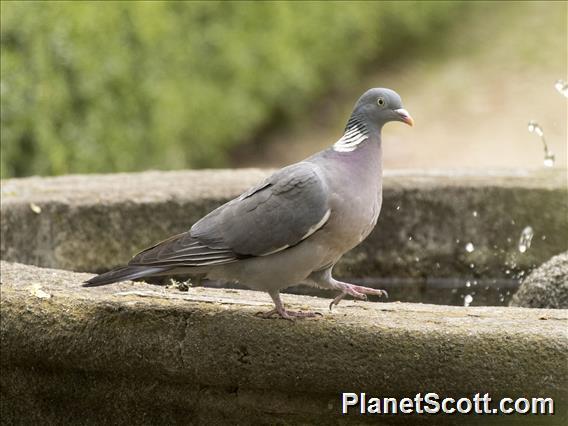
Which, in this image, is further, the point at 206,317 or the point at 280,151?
the point at 280,151

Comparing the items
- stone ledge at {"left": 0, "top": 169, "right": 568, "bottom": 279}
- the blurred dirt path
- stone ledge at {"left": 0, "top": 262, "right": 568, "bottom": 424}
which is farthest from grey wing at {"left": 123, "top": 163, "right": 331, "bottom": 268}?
the blurred dirt path

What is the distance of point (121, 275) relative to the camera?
3.05 m

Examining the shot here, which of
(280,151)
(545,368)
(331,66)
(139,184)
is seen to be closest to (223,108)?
(280,151)

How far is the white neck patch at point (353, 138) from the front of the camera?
314 cm

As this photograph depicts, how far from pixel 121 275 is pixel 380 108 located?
33.1 inches

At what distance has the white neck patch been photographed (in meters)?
3.14

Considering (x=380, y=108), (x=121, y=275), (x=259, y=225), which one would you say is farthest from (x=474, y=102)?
(x=121, y=275)

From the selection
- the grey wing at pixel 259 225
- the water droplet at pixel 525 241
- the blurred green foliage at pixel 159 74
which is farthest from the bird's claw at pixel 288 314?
the blurred green foliage at pixel 159 74

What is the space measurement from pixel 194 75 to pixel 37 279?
5073mm

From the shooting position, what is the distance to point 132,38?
23.4 feet

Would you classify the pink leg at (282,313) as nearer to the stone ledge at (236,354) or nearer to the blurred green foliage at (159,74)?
the stone ledge at (236,354)

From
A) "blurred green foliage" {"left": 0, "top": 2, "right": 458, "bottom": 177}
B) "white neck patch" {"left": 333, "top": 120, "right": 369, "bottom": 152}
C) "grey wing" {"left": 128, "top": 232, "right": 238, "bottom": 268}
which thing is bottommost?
"grey wing" {"left": 128, "top": 232, "right": 238, "bottom": 268}

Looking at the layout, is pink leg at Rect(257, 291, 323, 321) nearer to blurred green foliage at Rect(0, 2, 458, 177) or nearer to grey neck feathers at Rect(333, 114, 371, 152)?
grey neck feathers at Rect(333, 114, 371, 152)

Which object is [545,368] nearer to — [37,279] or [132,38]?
[37,279]
